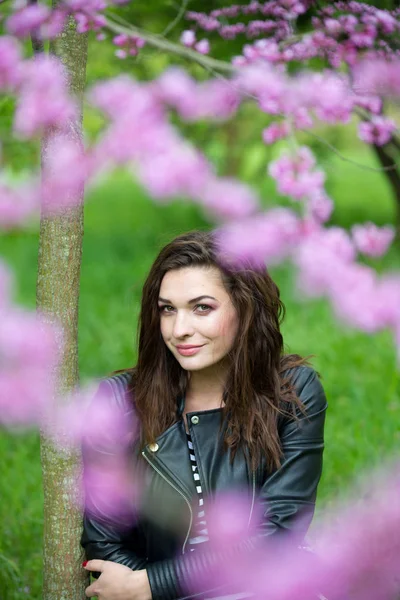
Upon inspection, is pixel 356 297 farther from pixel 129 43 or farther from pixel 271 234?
pixel 129 43

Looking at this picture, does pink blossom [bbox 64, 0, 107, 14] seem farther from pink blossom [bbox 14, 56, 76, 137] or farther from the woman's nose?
the woman's nose

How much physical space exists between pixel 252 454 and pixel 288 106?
83 centimetres

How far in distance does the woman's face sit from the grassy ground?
0.25m

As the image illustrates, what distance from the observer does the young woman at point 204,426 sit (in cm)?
179

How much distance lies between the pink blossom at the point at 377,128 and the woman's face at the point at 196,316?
79cm

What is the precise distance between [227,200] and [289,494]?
0.84m

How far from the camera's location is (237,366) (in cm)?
187

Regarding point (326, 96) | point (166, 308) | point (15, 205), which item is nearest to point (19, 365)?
point (15, 205)

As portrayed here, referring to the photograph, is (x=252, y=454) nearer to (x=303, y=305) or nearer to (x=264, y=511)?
(x=264, y=511)

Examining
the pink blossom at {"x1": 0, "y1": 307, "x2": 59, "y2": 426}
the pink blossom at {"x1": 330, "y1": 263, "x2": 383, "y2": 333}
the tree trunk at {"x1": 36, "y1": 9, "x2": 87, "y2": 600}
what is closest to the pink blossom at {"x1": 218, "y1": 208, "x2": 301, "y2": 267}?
the pink blossom at {"x1": 330, "y1": 263, "x2": 383, "y2": 333}

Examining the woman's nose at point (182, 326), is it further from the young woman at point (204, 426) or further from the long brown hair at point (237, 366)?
the long brown hair at point (237, 366)

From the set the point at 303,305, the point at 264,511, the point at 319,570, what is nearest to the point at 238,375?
the point at 264,511

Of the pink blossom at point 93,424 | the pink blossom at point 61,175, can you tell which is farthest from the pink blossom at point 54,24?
the pink blossom at point 93,424

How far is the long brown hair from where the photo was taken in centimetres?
185
